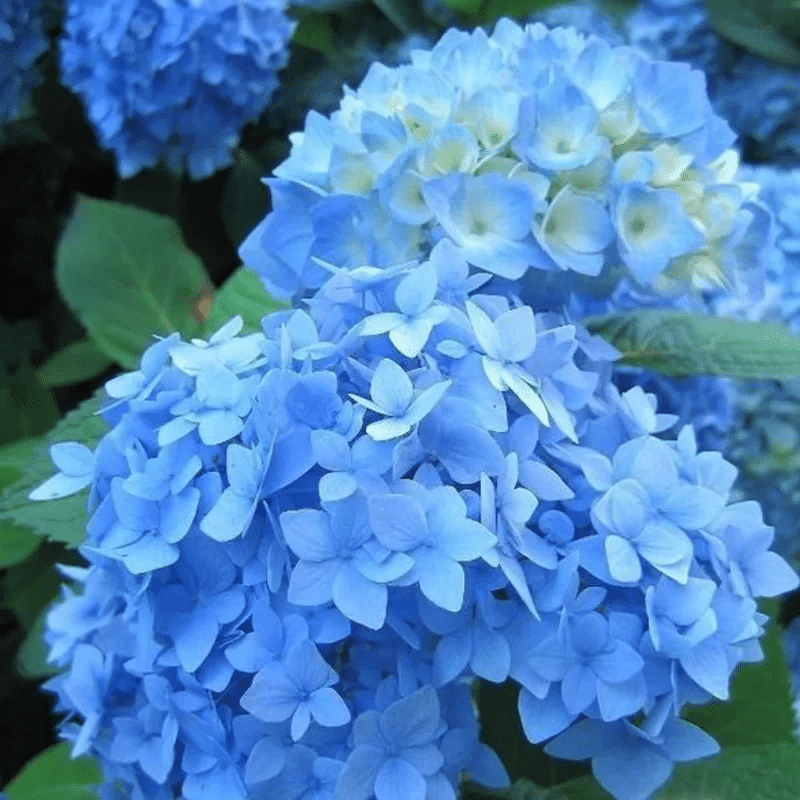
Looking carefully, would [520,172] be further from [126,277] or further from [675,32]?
[675,32]

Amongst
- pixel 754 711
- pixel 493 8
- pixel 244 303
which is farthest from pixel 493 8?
pixel 754 711

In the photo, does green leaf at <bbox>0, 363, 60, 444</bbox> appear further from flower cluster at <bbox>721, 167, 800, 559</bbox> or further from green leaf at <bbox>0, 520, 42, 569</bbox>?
flower cluster at <bbox>721, 167, 800, 559</bbox>

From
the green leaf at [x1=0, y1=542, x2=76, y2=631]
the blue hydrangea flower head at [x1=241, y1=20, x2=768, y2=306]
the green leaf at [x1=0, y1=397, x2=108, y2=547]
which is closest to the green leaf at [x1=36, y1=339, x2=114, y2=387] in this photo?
the green leaf at [x1=0, y1=542, x2=76, y2=631]

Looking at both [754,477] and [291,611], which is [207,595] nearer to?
[291,611]

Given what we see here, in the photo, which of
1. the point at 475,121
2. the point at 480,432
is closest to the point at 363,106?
the point at 475,121

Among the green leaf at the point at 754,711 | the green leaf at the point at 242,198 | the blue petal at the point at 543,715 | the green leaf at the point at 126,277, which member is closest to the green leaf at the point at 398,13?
the green leaf at the point at 242,198

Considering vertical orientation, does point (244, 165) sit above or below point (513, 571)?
below
